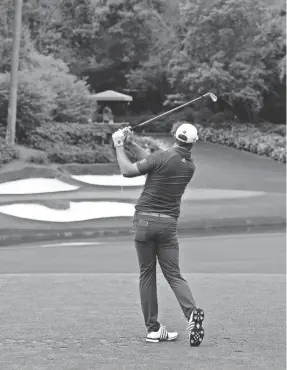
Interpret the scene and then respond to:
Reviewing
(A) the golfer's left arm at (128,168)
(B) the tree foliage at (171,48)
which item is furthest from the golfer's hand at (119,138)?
(B) the tree foliage at (171,48)

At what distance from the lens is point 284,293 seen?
10.5 meters

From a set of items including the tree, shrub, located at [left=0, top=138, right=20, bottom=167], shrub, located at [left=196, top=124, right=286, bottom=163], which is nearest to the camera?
shrub, located at [left=0, top=138, right=20, bottom=167]

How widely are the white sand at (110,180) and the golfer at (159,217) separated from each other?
17802 millimetres

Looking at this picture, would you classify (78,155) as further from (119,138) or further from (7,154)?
(119,138)

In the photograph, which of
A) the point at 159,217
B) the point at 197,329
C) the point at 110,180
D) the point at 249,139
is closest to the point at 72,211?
the point at 110,180

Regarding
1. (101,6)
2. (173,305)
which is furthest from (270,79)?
Result: (173,305)

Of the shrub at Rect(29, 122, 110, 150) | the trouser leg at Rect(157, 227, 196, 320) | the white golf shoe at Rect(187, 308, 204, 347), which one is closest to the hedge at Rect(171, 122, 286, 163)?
the shrub at Rect(29, 122, 110, 150)

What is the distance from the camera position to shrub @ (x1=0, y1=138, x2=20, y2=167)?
2717 cm

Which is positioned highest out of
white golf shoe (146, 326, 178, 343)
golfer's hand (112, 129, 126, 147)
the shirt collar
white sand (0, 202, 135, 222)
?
golfer's hand (112, 129, 126, 147)

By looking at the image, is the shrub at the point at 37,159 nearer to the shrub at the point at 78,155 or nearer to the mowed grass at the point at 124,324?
the shrub at the point at 78,155

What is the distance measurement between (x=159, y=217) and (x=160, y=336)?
100 centimetres

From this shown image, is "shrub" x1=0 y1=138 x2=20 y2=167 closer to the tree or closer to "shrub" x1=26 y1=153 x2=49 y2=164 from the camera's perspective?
"shrub" x1=26 y1=153 x2=49 y2=164

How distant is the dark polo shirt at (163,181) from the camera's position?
761 centimetres

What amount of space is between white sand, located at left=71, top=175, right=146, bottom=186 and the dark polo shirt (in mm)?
17816
